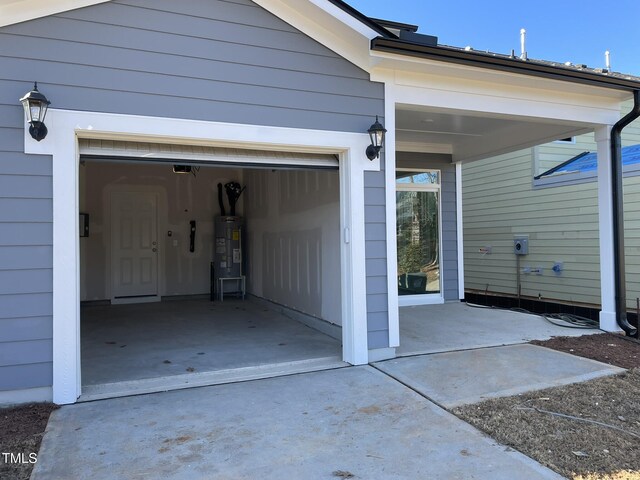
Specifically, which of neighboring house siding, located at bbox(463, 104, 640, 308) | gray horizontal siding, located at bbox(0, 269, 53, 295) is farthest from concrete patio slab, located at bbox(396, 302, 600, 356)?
gray horizontal siding, located at bbox(0, 269, 53, 295)

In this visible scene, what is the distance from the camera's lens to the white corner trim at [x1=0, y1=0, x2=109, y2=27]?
3.42 metres

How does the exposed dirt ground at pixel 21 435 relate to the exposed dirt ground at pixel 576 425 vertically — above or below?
above

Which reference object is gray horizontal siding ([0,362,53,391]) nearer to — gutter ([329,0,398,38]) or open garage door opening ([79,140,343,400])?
open garage door opening ([79,140,343,400])

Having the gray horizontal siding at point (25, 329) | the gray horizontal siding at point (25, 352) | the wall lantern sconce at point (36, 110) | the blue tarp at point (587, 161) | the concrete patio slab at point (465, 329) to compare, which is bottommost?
the concrete patio slab at point (465, 329)

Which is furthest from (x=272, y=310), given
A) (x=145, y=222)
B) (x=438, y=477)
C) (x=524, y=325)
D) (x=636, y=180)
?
(x=636, y=180)

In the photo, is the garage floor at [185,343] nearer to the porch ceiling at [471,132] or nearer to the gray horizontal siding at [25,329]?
the gray horizontal siding at [25,329]

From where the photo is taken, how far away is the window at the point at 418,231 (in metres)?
8.09

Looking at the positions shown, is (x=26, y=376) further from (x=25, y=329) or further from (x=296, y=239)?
(x=296, y=239)

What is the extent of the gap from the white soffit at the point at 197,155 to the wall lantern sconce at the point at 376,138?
1.35 ft

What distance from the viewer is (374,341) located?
4.51 meters

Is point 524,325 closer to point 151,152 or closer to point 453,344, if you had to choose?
point 453,344

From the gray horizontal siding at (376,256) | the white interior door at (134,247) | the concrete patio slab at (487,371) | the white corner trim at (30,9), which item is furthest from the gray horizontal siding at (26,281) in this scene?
the white interior door at (134,247)

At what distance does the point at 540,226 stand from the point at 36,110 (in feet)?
29.8

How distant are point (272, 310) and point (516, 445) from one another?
543 cm
